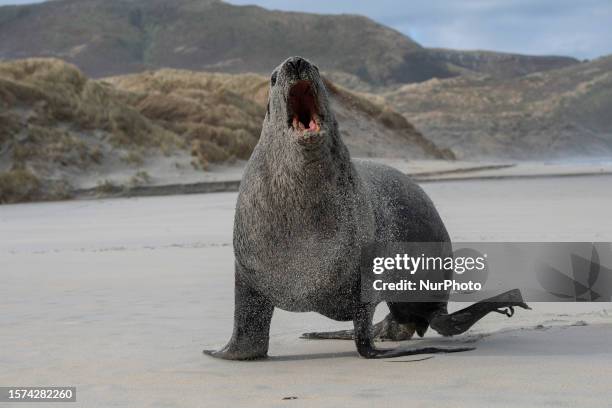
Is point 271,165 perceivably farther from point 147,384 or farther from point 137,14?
point 137,14

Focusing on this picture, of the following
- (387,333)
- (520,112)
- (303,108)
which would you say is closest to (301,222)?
(303,108)

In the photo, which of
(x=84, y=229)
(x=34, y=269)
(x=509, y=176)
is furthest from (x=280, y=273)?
(x=509, y=176)

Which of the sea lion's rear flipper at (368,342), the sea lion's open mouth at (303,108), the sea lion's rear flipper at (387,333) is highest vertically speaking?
the sea lion's open mouth at (303,108)

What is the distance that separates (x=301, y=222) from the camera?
4727 millimetres

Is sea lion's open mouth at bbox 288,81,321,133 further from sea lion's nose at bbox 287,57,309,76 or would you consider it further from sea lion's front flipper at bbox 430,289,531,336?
sea lion's front flipper at bbox 430,289,531,336

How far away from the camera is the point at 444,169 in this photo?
2653 cm

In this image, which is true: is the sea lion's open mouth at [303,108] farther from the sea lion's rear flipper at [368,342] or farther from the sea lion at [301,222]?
the sea lion's rear flipper at [368,342]

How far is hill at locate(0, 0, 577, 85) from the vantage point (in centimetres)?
10431

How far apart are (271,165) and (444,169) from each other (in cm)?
2210

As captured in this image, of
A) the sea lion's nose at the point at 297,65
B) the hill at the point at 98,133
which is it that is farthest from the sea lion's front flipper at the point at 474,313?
the hill at the point at 98,133

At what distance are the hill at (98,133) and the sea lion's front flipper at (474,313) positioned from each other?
1578cm

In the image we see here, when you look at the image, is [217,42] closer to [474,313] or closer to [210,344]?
[210,344]

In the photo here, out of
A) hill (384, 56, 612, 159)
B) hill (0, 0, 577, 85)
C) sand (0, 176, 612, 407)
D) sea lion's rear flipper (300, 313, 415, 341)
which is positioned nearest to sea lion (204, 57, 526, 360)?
sand (0, 176, 612, 407)

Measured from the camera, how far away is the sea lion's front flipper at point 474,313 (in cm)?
548
